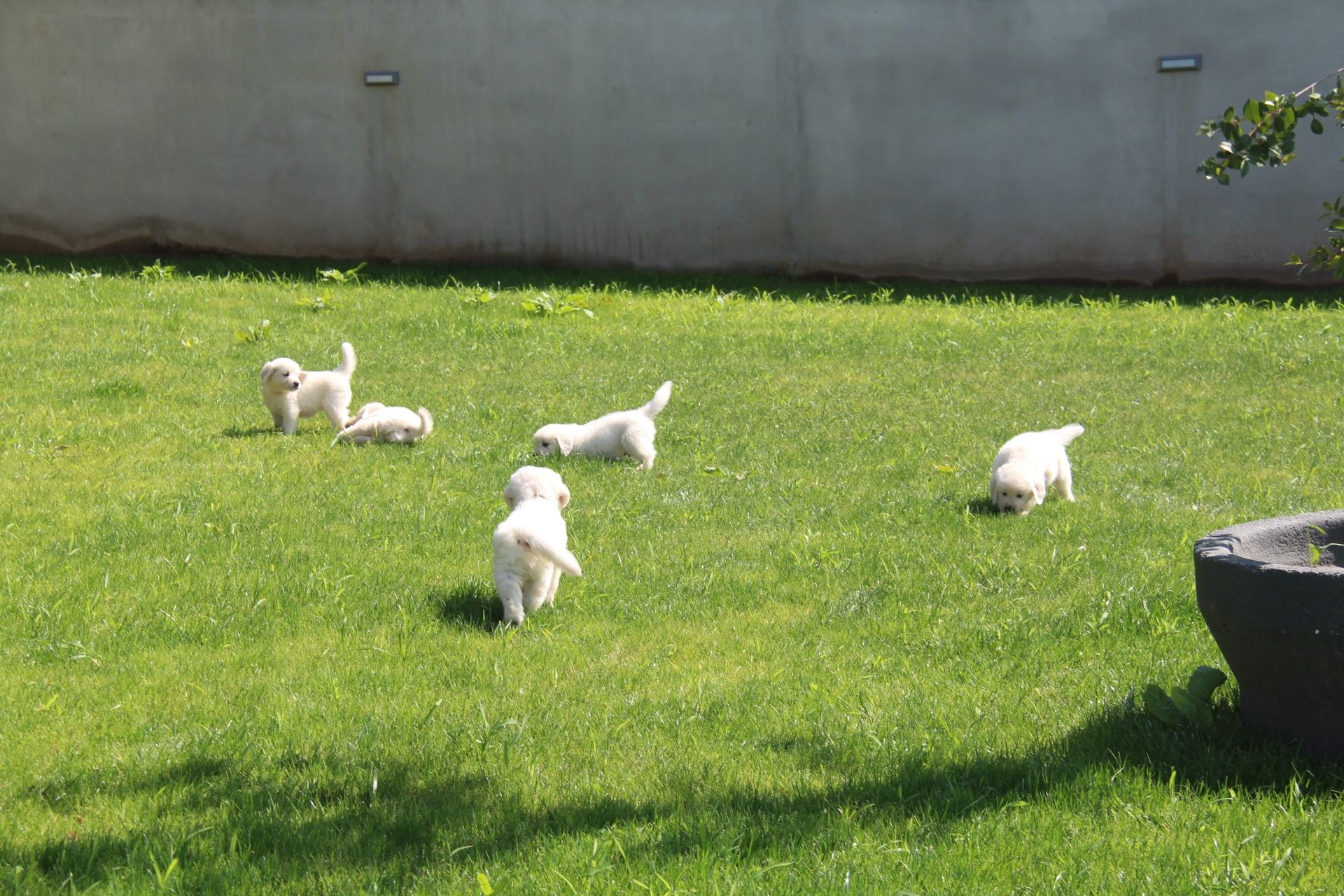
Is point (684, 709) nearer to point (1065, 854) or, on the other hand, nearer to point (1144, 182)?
point (1065, 854)

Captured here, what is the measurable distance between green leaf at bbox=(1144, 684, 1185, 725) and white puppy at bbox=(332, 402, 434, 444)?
5871 millimetres

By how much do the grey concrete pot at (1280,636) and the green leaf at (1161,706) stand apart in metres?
0.22

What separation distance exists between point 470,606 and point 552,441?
9.64ft

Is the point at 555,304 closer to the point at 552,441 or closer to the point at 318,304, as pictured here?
the point at 318,304

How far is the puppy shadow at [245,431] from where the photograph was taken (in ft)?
31.5

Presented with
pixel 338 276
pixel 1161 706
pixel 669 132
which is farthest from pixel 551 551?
pixel 669 132

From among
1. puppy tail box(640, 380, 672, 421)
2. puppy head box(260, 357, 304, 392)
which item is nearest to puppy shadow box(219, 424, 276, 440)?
puppy head box(260, 357, 304, 392)

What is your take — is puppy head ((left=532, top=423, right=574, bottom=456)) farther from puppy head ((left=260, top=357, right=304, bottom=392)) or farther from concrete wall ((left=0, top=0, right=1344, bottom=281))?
concrete wall ((left=0, top=0, right=1344, bottom=281))

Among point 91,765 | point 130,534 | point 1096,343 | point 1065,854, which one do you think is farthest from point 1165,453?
point 91,765

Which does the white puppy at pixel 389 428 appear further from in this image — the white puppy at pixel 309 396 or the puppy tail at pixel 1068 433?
the puppy tail at pixel 1068 433

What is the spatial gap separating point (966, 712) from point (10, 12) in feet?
61.1

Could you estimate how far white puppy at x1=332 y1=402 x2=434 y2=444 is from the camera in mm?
9359

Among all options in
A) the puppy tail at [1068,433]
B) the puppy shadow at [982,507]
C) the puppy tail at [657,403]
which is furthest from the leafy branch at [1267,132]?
the puppy tail at [657,403]

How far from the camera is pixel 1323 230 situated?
16.7 metres
